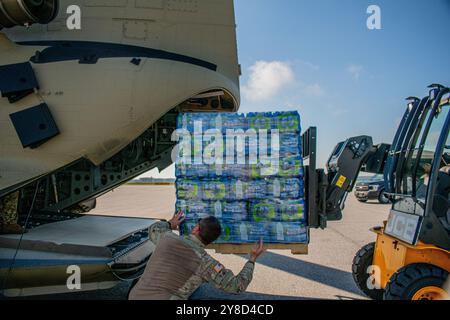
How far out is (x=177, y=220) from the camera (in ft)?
12.3

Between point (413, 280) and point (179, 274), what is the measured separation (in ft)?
7.97

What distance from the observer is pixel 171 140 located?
5645 millimetres

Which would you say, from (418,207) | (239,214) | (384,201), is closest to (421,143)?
(418,207)

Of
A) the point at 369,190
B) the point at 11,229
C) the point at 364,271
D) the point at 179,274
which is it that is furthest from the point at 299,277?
the point at 369,190

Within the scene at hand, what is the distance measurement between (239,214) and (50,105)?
3096 mm

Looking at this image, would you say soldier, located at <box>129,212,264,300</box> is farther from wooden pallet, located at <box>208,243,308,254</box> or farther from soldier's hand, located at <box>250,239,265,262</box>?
wooden pallet, located at <box>208,243,308,254</box>

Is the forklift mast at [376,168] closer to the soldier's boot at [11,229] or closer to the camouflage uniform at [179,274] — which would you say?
the camouflage uniform at [179,274]

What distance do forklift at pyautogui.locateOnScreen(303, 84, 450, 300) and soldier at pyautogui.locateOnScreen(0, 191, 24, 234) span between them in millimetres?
3872

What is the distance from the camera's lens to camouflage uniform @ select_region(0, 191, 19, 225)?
448 centimetres

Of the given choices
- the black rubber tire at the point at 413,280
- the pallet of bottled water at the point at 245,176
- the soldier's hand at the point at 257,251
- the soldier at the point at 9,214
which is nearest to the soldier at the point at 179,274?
the soldier's hand at the point at 257,251

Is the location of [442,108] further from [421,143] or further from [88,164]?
[88,164]

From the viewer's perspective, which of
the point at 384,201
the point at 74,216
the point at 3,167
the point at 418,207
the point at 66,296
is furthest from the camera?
the point at 384,201

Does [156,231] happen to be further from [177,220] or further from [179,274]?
[179,274]

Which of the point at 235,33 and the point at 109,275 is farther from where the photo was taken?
the point at 235,33
